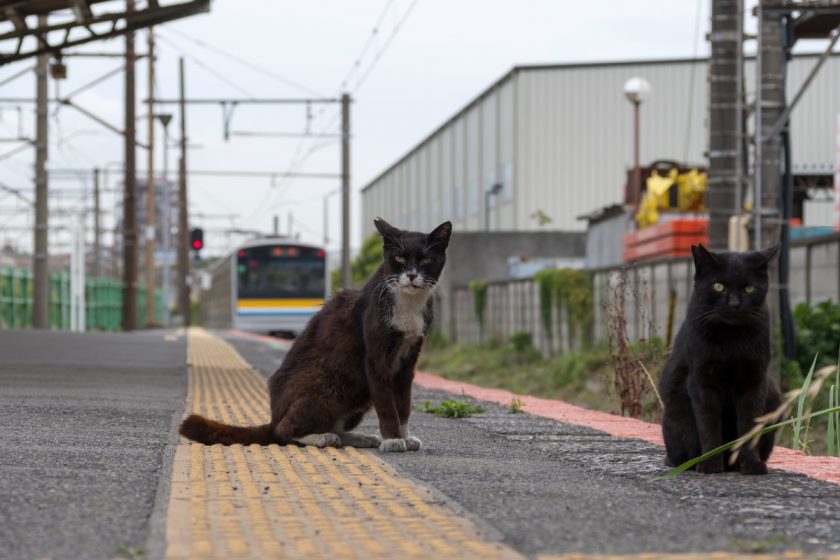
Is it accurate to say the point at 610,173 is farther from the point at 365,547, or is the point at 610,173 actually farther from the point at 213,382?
the point at 365,547

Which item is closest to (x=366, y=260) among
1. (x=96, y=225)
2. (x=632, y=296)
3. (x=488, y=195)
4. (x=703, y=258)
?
(x=96, y=225)

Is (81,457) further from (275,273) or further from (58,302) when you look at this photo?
(58,302)

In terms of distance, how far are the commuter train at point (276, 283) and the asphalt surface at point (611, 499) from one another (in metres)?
26.3

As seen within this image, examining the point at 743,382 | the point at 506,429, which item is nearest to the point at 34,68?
the point at 506,429

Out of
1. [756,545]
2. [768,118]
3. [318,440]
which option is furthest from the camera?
[768,118]

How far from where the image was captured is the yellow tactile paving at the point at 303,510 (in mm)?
3607

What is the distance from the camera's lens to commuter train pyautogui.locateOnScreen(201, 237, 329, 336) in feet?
109

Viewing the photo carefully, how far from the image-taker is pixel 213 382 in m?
12.4

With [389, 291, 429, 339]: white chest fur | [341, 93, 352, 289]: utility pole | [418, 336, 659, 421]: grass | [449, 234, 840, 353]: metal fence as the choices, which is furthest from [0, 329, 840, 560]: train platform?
[341, 93, 352, 289]: utility pole

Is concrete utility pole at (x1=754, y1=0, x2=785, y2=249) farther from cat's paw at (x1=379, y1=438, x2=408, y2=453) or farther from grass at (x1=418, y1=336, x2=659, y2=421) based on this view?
cat's paw at (x1=379, y1=438, x2=408, y2=453)

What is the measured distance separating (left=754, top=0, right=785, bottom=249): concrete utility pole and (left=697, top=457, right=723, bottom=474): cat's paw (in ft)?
22.6

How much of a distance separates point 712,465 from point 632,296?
10.4 metres

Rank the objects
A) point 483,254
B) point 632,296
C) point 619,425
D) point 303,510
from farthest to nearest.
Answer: point 483,254, point 632,296, point 619,425, point 303,510

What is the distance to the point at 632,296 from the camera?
15625 mm
